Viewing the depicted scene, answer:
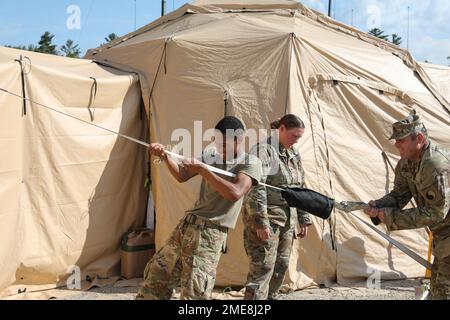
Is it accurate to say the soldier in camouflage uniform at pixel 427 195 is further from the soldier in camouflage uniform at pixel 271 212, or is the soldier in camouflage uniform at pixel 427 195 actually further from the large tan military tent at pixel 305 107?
the large tan military tent at pixel 305 107

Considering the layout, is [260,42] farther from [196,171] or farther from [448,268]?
[448,268]

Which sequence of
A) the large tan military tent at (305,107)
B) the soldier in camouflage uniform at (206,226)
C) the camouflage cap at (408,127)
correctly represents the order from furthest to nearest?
the large tan military tent at (305,107) → the camouflage cap at (408,127) → the soldier in camouflage uniform at (206,226)

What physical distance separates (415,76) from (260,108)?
2647 mm

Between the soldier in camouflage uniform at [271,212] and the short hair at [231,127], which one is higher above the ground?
the short hair at [231,127]

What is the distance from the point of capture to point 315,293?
18.5ft

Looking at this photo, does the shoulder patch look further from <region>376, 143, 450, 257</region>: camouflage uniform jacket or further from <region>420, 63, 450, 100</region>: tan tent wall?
<region>420, 63, 450, 100</region>: tan tent wall

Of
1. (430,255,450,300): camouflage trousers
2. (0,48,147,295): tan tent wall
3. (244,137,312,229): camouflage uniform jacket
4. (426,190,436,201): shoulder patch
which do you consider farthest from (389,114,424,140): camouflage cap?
(0,48,147,295): tan tent wall

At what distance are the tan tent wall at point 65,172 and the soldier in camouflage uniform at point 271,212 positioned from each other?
81.5 inches

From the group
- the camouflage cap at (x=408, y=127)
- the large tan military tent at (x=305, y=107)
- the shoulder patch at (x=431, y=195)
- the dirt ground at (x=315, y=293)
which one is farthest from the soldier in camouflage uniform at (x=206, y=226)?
the large tan military tent at (x=305, y=107)

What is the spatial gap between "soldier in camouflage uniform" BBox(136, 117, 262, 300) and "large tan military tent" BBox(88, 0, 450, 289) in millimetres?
2149

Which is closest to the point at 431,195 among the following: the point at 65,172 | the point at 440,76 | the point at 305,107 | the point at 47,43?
the point at 305,107

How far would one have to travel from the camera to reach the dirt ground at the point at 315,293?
5477 mm

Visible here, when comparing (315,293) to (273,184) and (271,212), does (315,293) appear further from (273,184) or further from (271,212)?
(273,184)

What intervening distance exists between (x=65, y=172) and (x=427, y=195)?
3.65m
